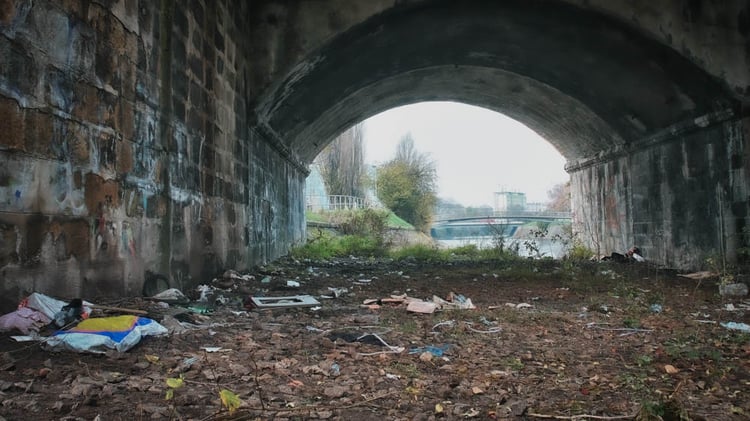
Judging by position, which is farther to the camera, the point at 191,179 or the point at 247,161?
the point at 247,161

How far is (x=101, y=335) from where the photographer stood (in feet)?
9.93

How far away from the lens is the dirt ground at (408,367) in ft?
7.44

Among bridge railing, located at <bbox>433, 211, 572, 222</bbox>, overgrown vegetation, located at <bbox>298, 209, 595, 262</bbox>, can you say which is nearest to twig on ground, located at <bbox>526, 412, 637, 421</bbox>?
overgrown vegetation, located at <bbox>298, 209, 595, 262</bbox>

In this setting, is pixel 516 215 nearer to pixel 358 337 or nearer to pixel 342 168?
pixel 342 168

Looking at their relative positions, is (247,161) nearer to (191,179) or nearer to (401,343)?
(191,179)

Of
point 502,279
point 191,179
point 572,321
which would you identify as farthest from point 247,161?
point 572,321

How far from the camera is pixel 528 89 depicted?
1120 centimetres

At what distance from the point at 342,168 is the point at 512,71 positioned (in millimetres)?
22033

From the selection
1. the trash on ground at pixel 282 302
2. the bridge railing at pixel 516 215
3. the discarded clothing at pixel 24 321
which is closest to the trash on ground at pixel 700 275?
the trash on ground at pixel 282 302

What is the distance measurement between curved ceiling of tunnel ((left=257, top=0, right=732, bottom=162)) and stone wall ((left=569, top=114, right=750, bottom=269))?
38 centimetres

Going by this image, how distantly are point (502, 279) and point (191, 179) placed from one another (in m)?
4.79

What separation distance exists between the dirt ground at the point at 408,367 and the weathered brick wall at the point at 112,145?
19.7 inches

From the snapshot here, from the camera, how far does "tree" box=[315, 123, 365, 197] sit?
3172 cm

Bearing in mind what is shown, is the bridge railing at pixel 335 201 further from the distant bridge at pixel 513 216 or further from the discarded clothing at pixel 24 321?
the discarded clothing at pixel 24 321
